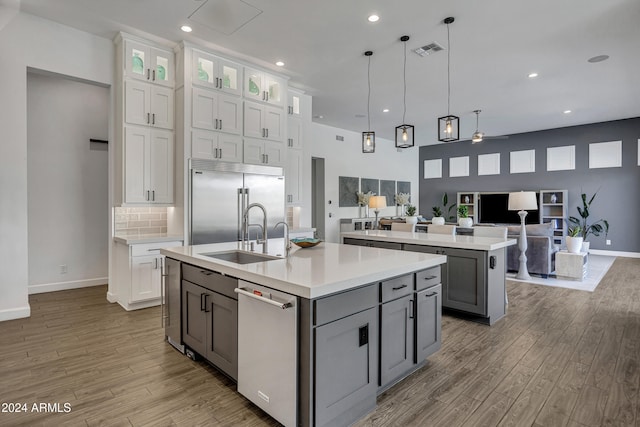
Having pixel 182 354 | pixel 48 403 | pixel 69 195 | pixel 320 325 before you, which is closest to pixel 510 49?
pixel 320 325

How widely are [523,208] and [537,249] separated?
0.83m

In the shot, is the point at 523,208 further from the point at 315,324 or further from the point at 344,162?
the point at 315,324

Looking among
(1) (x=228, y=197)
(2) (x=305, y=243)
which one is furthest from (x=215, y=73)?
(2) (x=305, y=243)

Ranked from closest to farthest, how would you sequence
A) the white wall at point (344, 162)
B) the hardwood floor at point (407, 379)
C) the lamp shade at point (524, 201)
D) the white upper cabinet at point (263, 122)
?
the hardwood floor at point (407, 379) < the white upper cabinet at point (263, 122) < the lamp shade at point (524, 201) < the white wall at point (344, 162)

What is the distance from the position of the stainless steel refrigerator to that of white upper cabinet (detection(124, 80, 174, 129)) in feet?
2.21

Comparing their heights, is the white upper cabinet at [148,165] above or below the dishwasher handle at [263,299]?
above

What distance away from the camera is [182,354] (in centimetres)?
284

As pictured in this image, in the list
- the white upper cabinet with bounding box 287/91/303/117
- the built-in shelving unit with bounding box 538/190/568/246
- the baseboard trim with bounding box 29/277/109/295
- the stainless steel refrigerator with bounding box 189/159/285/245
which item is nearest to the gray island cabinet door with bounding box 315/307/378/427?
the stainless steel refrigerator with bounding box 189/159/285/245

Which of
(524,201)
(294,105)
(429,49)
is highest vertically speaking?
(429,49)

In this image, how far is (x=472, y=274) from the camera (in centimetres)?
358

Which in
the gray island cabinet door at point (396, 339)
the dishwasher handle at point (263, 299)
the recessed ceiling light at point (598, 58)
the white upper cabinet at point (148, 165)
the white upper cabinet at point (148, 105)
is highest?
the recessed ceiling light at point (598, 58)

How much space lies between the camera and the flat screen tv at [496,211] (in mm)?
9602

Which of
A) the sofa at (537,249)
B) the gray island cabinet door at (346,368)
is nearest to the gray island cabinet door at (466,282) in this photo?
the gray island cabinet door at (346,368)

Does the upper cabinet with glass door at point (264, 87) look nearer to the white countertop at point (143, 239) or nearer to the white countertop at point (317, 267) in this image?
the white countertop at point (143, 239)
